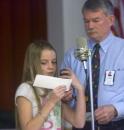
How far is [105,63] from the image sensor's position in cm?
387

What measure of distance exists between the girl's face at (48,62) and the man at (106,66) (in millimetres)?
Result: 389

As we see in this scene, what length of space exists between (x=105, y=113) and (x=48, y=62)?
1.63ft

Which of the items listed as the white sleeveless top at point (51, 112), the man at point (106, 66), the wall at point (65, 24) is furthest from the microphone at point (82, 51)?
the wall at point (65, 24)

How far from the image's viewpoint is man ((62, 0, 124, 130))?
12.4ft

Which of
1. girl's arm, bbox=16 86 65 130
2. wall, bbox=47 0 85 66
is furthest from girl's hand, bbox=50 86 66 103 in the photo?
wall, bbox=47 0 85 66

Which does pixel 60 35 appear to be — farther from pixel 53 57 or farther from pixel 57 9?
pixel 53 57

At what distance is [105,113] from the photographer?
3.65 meters

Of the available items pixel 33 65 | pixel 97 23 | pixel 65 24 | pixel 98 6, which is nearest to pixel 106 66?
pixel 97 23

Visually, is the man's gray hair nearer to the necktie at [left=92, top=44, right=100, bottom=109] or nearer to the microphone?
the necktie at [left=92, top=44, right=100, bottom=109]

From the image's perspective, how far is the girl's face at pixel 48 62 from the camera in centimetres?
351

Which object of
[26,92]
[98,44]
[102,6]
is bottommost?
[26,92]

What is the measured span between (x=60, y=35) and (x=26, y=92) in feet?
7.14

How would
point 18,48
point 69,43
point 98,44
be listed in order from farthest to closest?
point 18,48 < point 69,43 < point 98,44

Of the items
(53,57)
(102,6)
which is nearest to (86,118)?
(53,57)
